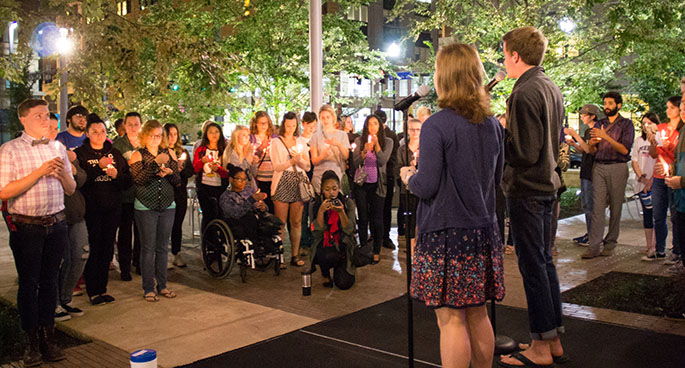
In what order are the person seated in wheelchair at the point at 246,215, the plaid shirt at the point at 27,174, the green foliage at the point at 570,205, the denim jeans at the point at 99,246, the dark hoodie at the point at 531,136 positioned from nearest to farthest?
1. the dark hoodie at the point at 531,136
2. the plaid shirt at the point at 27,174
3. the denim jeans at the point at 99,246
4. the person seated in wheelchair at the point at 246,215
5. the green foliage at the point at 570,205

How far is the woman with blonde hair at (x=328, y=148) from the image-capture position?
9086 millimetres

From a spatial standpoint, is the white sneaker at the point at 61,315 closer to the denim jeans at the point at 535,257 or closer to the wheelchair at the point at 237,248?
the wheelchair at the point at 237,248

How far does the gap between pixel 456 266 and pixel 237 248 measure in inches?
192

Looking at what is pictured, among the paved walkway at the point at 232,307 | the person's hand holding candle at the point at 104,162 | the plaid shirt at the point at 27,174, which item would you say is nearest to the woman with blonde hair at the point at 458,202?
the paved walkway at the point at 232,307

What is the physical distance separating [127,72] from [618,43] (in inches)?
414

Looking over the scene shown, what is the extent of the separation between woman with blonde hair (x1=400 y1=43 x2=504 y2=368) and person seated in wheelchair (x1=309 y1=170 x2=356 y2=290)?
12.4 ft

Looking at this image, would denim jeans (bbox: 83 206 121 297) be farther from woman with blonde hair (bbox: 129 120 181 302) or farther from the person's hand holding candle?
the person's hand holding candle

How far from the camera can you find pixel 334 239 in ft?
25.2

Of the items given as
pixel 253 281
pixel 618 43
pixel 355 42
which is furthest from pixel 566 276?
pixel 355 42

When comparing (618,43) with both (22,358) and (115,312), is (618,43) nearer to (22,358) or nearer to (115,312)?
(115,312)

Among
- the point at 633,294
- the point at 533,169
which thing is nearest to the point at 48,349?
the point at 533,169

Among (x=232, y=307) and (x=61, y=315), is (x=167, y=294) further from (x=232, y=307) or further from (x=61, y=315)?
(x=61, y=315)

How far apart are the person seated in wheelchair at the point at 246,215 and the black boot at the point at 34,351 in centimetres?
319

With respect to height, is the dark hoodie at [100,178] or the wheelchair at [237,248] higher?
the dark hoodie at [100,178]
